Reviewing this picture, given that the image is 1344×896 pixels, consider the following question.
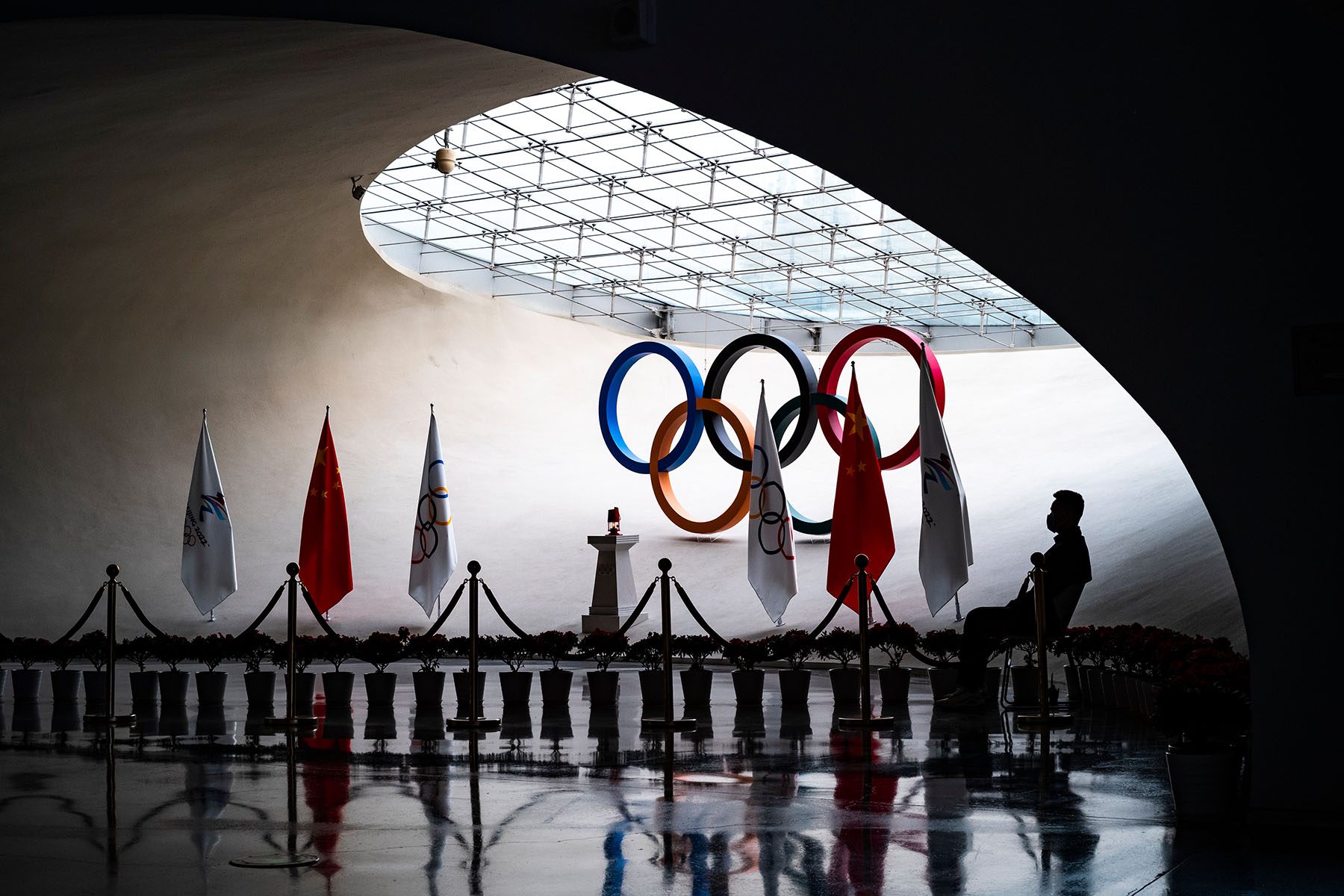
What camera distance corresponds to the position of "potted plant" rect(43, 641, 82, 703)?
34.3ft

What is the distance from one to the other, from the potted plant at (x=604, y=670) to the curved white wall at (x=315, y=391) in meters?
4.49

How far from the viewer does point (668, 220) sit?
23.3 metres

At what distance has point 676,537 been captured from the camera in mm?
19906

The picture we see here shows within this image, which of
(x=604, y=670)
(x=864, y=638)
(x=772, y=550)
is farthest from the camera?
(x=772, y=550)

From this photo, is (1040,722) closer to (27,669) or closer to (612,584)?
(27,669)

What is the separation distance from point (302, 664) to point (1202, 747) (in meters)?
7.44

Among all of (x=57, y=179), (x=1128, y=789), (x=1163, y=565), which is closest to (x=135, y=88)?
(x=57, y=179)

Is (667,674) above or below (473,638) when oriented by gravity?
below

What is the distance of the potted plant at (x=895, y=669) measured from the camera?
9.35m

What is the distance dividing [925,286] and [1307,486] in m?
23.3

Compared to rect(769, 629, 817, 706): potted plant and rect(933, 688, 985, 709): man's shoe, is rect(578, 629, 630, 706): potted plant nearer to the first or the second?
rect(769, 629, 817, 706): potted plant

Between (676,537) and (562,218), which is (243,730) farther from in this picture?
(562,218)

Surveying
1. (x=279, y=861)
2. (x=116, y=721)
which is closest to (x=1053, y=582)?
(x=279, y=861)

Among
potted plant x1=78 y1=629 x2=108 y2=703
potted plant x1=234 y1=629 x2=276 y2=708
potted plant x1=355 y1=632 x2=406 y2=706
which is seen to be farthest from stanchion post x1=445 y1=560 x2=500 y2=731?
potted plant x1=78 y1=629 x2=108 y2=703
